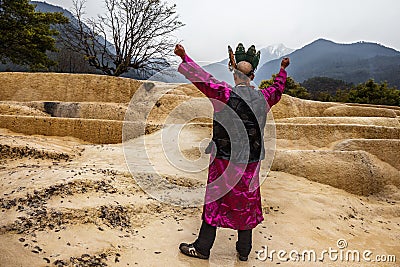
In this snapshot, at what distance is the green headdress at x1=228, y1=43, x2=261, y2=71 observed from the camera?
6.71 feet

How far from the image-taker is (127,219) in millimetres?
2418

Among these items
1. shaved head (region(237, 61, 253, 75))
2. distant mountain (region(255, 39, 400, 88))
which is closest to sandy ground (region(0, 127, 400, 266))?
shaved head (region(237, 61, 253, 75))

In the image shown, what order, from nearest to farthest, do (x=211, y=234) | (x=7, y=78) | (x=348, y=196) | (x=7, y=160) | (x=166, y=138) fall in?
(x=211, y=234) < (x=7, y=160) < (x=348, y=196) < (x=166, y=138) < (x=7, y=78)

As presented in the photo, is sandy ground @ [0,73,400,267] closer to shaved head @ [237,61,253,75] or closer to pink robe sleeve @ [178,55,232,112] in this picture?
pink robe sleeve @ [178,55,232,112]

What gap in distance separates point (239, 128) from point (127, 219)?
117 centimetres

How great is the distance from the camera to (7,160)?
11.3 feet

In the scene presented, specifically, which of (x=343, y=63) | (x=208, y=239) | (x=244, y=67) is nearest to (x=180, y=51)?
(x=244, y=67)

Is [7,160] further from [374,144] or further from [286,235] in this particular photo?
[374,144]

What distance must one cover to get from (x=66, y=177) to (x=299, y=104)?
8.17 m

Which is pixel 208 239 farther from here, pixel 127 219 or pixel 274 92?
pixel 274 92

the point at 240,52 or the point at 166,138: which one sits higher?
the point at 240,52

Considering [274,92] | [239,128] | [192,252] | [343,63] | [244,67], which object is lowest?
[192,252]

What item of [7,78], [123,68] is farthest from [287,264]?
[123,68]

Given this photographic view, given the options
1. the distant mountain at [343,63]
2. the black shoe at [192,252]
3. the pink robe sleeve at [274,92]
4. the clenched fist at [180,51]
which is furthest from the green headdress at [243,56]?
the distant mountain at [343,63]
